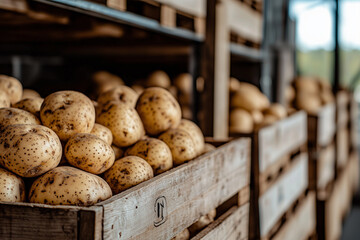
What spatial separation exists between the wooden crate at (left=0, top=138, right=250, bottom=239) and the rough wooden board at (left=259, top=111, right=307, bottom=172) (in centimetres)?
64

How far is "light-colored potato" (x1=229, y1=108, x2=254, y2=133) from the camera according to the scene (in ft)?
12.1

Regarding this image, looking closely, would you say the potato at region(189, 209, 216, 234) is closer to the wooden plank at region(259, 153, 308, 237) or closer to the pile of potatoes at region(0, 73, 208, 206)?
the pile of potatoes at region(0, 73, 208, 206)

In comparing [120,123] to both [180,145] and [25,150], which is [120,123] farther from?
[25,150]

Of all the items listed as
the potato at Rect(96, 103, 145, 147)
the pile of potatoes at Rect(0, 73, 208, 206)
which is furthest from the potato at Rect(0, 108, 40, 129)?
the potato at Rect(96, 103, 145, 147)

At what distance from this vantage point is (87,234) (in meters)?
1.08

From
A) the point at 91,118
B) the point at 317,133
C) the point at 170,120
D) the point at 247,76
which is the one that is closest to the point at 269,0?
the point at 247,76

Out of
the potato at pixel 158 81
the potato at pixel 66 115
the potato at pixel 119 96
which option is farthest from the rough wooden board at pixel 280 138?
the potato at pixel 66 115

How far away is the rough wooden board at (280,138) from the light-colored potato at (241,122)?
14.0 inches

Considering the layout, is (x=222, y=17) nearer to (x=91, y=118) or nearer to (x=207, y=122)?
(x=207, y=122)

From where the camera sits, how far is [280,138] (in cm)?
313

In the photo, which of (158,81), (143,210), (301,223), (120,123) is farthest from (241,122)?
(143,210)

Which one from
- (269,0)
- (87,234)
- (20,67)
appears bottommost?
(87,234)

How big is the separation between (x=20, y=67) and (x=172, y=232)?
346cm

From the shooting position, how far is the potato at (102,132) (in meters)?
1.74
